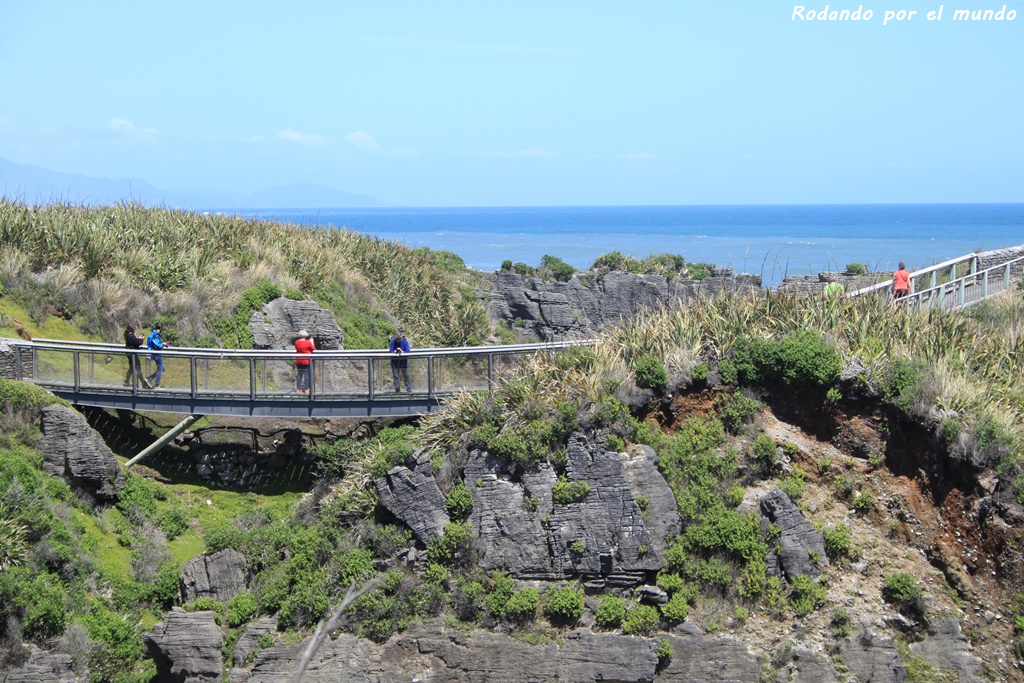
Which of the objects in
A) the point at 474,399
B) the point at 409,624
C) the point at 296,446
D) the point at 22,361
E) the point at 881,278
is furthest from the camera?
the point at 881,278

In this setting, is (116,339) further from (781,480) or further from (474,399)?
(781,480)

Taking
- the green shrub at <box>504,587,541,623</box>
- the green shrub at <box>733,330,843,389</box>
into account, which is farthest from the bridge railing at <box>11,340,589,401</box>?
the green shrub at <box>504,587,541,623</box>

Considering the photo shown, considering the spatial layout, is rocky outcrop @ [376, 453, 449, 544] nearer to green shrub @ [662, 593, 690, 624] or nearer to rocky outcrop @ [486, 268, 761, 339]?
green shrub @ [662, 593, 690, 624]

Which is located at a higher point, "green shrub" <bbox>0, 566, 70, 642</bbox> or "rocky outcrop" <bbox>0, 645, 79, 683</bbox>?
"green shrub" <bbox>0, 566, 70, 642</bbox>

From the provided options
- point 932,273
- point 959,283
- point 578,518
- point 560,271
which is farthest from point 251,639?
point 560,271

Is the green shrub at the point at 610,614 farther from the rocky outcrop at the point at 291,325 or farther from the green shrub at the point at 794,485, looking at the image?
the rocky outcrop at the point at 291,325

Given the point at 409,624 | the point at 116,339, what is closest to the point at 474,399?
the point at 409,624

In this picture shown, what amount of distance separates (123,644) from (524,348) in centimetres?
796

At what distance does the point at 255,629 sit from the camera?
13.3 meters

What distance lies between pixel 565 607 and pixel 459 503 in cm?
223

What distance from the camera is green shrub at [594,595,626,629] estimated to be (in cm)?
1262

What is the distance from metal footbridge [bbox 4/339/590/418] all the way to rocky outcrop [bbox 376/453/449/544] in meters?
3.25

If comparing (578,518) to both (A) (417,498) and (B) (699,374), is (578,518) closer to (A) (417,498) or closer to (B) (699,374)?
(A) (417,498)

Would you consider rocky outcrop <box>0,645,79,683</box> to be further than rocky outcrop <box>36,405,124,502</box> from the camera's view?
No
